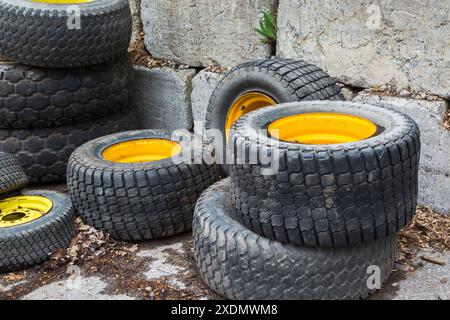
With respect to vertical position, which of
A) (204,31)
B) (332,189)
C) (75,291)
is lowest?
(75,291)

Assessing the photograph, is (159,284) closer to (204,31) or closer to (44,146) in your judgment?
(44,146)

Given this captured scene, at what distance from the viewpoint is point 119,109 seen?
522 cm

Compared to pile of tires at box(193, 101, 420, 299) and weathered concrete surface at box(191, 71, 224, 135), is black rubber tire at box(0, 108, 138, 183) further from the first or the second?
pile of tires at box(193, 101, 420, 299)

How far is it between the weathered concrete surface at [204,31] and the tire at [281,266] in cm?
199

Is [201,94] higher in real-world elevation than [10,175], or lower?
higher

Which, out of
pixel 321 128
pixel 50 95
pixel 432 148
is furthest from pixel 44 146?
pixel 432 148

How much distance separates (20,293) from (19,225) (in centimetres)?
42

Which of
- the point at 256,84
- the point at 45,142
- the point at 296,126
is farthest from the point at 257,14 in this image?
the point at 45,142

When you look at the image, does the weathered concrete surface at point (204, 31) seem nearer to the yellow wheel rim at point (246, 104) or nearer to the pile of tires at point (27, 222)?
the yellow wheel rim at point (246, 104)

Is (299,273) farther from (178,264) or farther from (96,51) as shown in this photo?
(96,51)

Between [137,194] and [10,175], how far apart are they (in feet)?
3.08

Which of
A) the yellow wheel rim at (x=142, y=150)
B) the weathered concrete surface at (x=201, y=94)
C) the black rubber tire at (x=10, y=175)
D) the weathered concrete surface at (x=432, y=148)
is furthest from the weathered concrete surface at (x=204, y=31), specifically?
the black rubber tire at (x=10, y=175)

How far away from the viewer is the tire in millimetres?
3100

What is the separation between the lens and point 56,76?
4789 mm
